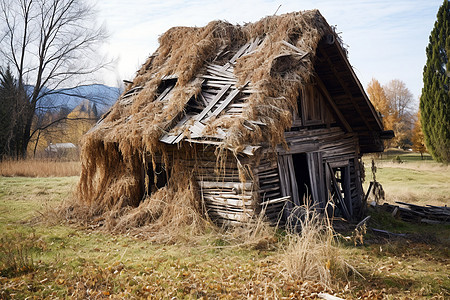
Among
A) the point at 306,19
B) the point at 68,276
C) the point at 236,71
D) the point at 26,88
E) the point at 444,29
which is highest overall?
the point at 444,29

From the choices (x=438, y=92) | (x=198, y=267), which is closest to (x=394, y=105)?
(x=438, y=92)

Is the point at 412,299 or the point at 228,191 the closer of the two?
the point at 412,299

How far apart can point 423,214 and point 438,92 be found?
22058mm

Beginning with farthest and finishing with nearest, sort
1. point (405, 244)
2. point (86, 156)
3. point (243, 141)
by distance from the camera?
point (86, 156) < point (405, 244) < point (243, 141)

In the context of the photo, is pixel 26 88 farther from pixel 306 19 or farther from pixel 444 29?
pixel 444 29

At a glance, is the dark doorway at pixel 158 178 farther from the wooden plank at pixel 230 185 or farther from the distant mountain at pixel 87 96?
the distant mountain at pixel 87 96

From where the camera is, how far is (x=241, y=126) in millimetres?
7746

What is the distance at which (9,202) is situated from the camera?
12.9 metres

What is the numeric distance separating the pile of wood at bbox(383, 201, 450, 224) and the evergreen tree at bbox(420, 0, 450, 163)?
66.5ft

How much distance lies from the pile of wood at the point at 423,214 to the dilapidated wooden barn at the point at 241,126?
1.42 meters

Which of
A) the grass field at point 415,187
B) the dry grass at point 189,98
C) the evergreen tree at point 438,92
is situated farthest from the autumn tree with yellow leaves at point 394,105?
the dry grass at point 189,98

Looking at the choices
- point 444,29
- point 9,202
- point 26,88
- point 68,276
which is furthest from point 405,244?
point 26,88

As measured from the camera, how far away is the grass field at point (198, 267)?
5453 mm

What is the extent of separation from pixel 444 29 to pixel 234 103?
29649 mm
